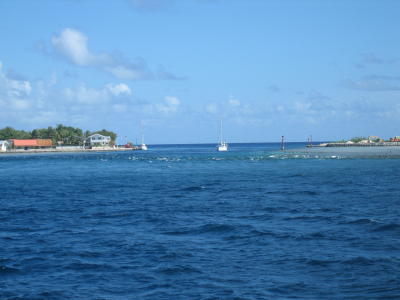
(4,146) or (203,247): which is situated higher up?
(4,146)

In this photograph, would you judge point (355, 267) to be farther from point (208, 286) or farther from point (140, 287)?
point (140, 287)

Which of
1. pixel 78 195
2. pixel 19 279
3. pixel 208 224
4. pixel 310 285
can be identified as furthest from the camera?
pixel 78 195

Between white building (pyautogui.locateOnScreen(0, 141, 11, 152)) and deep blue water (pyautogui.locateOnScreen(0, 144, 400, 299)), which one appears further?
white building (pyautogui.locateOnScreen(0, 141, 11, 152))

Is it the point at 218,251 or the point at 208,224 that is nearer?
the point at 218,251

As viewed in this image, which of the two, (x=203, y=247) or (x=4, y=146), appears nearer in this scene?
(x=203, y=247)

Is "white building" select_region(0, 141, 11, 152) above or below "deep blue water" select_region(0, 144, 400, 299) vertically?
above

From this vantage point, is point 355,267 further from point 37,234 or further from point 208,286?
point 37,234

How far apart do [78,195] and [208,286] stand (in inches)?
1175

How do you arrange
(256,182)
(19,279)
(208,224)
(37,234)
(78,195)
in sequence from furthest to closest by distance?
1. (256,182)
2. (78,195)
3. (208,224)
4. (37,234)
5. (19,279)

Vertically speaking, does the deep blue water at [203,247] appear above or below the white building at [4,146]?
below

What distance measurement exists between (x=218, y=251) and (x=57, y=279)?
7011 mm

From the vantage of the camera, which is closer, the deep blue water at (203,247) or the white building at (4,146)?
the deep blue water at (203,247)

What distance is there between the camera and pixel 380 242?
72.5 ft

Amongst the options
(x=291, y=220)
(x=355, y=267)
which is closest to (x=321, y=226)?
(x=291, y=220)
